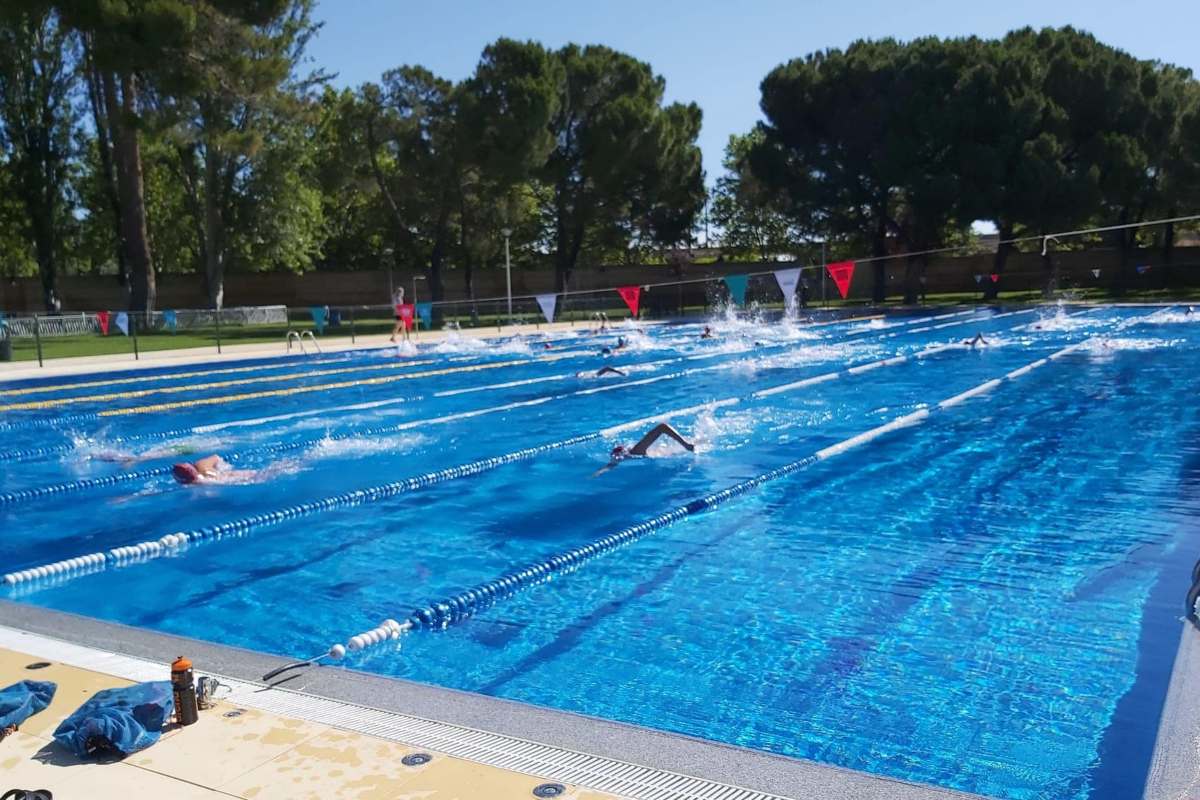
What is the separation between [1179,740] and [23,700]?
401 centimetres

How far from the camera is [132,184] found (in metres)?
29.2

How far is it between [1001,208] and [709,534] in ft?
105

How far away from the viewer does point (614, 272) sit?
150 ft

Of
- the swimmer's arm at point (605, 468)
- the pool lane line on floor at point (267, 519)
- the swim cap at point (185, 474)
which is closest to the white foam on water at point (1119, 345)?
the pool lane line on floor at point (267, 519)

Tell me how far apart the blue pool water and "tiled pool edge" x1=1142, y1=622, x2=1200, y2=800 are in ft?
0.46

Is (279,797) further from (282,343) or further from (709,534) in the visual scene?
(282,343)

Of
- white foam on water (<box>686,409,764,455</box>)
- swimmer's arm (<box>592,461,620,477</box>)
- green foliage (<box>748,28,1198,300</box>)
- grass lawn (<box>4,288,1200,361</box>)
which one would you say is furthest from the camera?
green foliage (<box>748,28,1198,300</box>)

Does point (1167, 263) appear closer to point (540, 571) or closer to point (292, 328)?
point (292, 328)

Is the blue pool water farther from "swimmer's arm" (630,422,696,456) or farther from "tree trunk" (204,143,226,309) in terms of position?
"tree trunk" (204,143,226,309)

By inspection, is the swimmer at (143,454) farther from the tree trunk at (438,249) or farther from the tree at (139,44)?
the tree trunk at (438,249)

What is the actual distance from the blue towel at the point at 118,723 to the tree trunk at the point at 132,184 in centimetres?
2697

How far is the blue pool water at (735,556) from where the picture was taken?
169 inches

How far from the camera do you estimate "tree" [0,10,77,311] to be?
36500mm

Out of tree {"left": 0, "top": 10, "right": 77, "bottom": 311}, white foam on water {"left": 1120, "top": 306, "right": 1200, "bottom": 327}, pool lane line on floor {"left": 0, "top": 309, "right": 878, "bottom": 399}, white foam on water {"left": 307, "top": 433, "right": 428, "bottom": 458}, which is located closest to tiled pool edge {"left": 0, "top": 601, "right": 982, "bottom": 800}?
white foam on water {"left": 307, "top": 433, "right": 428, "bottom": 458}
